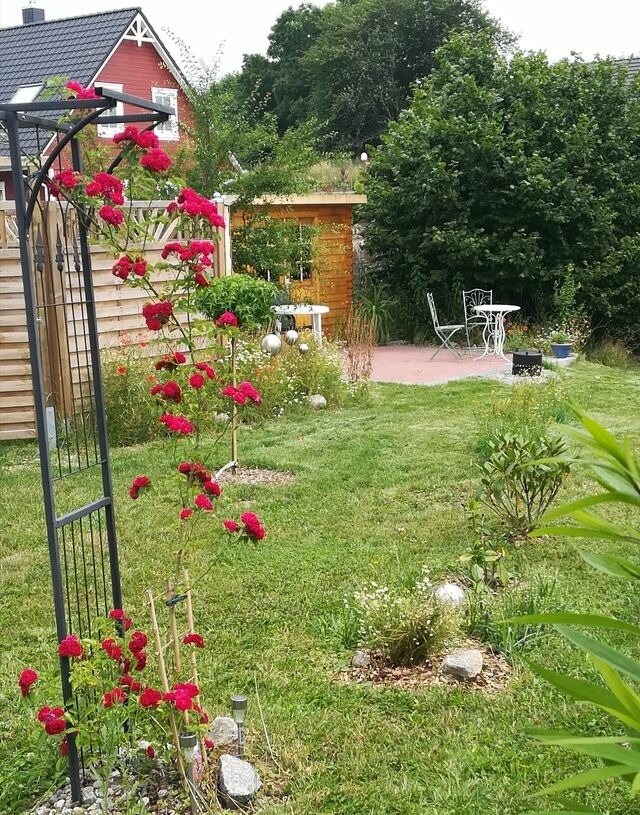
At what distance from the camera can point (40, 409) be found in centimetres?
242

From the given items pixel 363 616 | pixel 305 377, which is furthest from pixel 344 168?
pixel 363 616

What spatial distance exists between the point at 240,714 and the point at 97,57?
57.5ft

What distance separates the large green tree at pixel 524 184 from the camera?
1334 cm

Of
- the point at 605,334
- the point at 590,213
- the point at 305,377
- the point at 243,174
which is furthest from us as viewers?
the point at 605,334

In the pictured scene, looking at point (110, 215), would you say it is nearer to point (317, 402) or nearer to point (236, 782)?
point (236, 782)

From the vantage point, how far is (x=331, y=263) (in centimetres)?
1489

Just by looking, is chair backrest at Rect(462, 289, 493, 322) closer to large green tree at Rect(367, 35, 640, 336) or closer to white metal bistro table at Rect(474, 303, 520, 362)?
large green tree at Rect(367, 35, 640, 336)

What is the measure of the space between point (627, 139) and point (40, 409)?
44.5 feet

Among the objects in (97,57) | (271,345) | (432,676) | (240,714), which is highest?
(97,57)

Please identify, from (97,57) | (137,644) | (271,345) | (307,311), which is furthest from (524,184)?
(137,644)

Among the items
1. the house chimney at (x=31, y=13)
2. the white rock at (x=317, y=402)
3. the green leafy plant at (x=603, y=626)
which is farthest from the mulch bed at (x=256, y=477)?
the house chimney at (x=31, y=13)

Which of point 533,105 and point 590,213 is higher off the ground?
point 533,105

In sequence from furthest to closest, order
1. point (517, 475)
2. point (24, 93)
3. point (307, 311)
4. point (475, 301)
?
point (24, 93), point (475, 301), point (307, 311), point (517, 475)

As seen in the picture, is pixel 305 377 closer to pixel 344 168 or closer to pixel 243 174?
pixel 243 174
